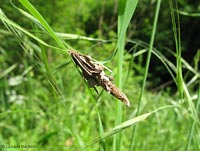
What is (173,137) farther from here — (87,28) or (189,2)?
(189,2)

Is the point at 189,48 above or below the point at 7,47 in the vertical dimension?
above

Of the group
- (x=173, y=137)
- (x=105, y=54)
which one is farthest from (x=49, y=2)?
(x=173, y=137)

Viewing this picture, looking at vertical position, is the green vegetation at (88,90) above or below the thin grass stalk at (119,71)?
above

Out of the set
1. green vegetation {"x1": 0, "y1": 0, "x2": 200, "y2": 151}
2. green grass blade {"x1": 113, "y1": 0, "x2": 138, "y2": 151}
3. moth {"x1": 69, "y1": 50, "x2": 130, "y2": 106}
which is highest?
green vegetation {"x1": 0, "y1": 0, "x2": 200, "y2": 151}

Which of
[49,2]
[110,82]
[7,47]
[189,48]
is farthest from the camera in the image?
[189,48]

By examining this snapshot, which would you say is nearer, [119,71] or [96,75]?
[96,75]
